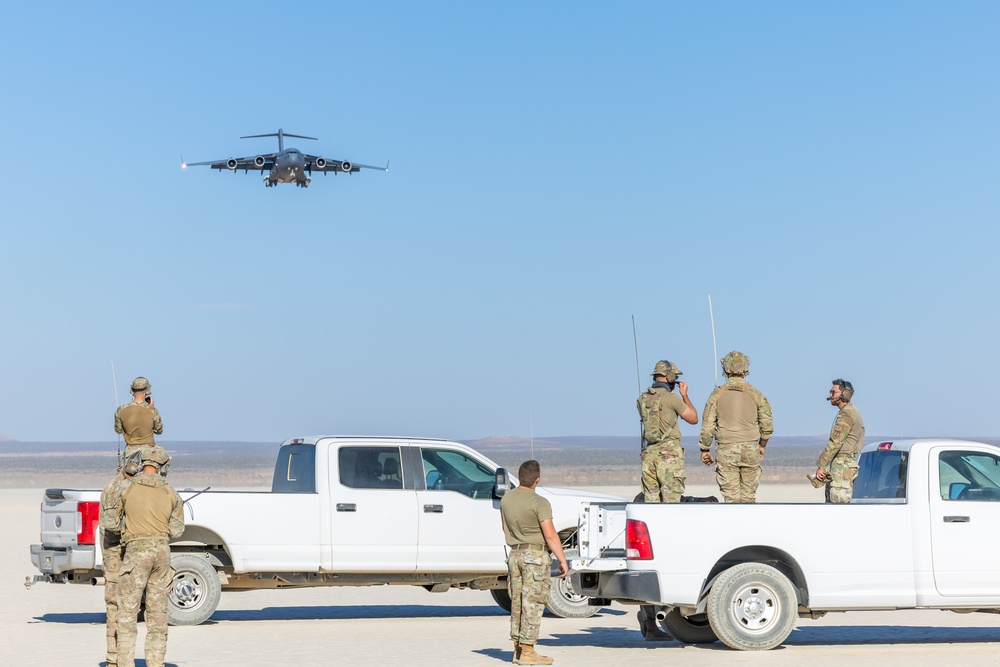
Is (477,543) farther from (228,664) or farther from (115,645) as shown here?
(115,645)

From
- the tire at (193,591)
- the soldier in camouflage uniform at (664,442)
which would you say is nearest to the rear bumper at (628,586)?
the soldier in camouflage uniform at (664,442)

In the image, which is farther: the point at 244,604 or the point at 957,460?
Result: the point at 244,604

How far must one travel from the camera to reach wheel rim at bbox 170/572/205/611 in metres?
14.7

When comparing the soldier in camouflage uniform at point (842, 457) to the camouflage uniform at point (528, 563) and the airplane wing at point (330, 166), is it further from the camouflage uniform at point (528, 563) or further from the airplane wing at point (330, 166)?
the airplane wing at point (330, 166)

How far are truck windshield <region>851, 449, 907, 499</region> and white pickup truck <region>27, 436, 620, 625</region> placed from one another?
2720 millimetres

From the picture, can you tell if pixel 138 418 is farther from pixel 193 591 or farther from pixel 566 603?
pixel 566 603

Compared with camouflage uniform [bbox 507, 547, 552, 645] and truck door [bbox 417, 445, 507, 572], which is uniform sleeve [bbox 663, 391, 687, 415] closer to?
truck door [bbox 417, 445, 507, 572]

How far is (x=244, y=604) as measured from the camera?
17594 mm

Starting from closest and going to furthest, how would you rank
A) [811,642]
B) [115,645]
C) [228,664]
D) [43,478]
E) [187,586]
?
[115,645] → [228,664] → [811,642] → [187,586] → [43,478]

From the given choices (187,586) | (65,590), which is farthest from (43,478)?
(187,586)

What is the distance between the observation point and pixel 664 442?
1489 cm

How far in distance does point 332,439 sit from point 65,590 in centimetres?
626

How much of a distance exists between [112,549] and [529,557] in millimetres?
3110

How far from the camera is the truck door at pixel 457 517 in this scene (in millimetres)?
15055
